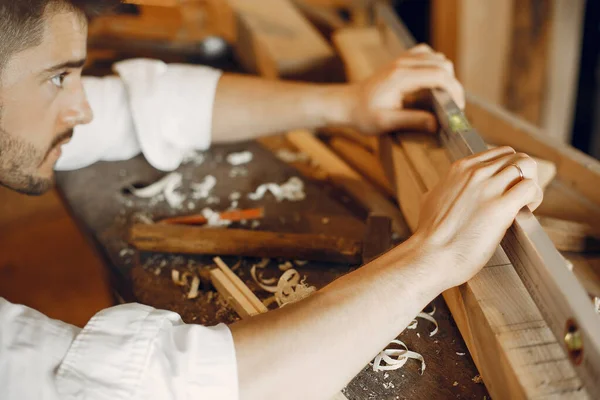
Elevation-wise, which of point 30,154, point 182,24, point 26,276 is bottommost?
point 26,276

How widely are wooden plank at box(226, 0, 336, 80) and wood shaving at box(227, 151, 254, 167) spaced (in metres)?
0.49

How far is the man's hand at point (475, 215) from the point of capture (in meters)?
0.87

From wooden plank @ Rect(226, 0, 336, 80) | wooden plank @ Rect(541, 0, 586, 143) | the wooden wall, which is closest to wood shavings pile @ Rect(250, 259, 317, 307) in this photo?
wooden plank @ Rect(226, 0, 336, 80)

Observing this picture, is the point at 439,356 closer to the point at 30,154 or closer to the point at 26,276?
the point at 30,154

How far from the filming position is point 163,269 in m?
1.23

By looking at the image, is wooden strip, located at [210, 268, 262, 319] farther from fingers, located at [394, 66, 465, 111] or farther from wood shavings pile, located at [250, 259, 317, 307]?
fingers, located at [394, 66, 465, 111]

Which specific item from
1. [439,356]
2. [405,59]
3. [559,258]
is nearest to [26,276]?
[405,59]

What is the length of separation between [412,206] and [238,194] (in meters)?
0.45

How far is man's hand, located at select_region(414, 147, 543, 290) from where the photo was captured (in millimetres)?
867

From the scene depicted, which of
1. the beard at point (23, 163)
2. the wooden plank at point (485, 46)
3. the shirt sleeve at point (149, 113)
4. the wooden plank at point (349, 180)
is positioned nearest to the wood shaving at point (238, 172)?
the shirt sleeve at point (149, 113)

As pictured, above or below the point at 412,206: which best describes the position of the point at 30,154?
above

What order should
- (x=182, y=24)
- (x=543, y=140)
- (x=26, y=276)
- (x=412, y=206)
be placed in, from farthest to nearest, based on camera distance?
1. (x=26, y=276)
2. (x=182, y=24)
3. (x=543, y=140)
4. (x=412, y=206)

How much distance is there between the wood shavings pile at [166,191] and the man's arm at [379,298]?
2.11 ft

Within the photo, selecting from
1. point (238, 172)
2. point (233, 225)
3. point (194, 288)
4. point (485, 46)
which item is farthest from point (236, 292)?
point (485, 46)
